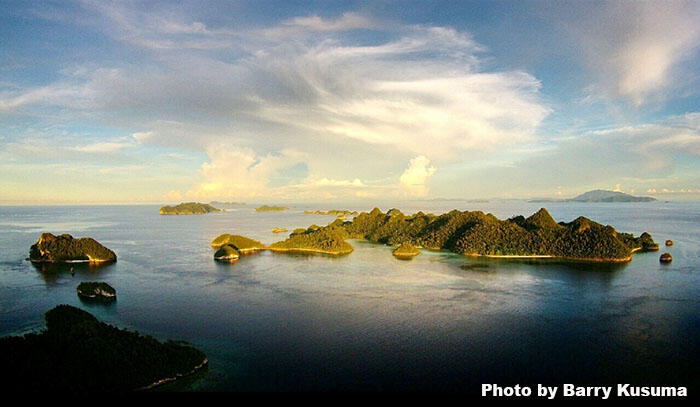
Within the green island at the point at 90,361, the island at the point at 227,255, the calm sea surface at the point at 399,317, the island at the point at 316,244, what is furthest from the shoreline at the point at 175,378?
the island at the point at 316,244

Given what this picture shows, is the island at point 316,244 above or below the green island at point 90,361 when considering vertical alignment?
above

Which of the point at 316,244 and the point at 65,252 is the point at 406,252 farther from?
the point at 65,252

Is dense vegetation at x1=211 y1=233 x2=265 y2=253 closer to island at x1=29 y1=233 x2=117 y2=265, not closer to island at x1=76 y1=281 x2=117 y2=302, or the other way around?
island at x1=29 y1=233 x2=117 y2=265

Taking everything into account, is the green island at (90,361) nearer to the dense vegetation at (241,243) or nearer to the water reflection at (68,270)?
the water reflection at (68,270)

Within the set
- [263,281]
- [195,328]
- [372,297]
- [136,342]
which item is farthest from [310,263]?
[136,342]

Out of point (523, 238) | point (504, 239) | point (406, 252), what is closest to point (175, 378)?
point (406, 252)

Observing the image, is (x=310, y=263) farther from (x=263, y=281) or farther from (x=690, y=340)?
(x=690, y=340)

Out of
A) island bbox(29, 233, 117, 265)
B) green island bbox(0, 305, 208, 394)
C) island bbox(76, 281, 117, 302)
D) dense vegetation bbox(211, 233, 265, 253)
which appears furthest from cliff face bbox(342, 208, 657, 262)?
island bbox(29, 233, 117, 265)
